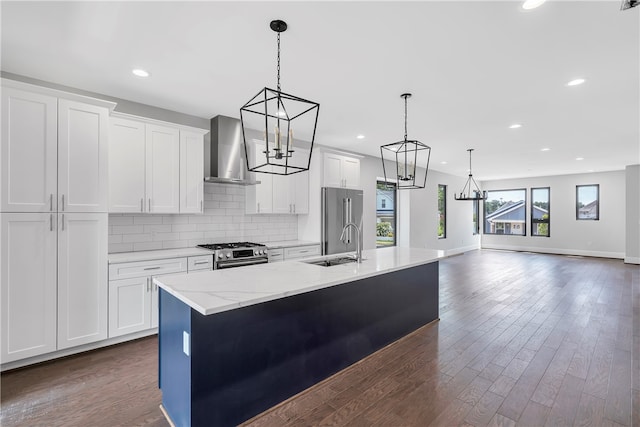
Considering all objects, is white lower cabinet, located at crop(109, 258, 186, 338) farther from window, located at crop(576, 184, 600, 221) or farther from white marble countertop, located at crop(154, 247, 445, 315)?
window, located at crop(576, 184, 600, 221)

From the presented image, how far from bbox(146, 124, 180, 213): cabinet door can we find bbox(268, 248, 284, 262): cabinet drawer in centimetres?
136

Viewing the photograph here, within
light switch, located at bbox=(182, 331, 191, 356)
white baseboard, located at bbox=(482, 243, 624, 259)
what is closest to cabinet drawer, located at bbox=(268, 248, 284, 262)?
light switch, located at bbox=(182, 331, 191, 356)

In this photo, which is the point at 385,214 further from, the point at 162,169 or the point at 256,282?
the point at 256,282

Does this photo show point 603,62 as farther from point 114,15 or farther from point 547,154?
point 547,154

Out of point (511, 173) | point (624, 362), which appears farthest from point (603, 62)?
point (511, 173)

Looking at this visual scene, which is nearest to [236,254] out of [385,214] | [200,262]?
[200,262]

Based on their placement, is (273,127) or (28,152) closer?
(28,152)

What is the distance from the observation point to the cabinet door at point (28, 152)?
2516 mm

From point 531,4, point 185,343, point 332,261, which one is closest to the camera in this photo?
point 185,343

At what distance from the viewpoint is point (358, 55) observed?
2.57 m

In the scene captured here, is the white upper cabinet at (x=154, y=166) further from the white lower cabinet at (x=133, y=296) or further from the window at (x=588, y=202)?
the window at (x=588, y=202)

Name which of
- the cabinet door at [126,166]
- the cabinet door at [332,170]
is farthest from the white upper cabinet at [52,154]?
the cabinet door at [332,170]

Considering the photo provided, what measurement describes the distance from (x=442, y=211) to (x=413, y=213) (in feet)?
6.89

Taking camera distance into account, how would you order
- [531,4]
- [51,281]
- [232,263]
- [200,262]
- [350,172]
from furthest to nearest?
[350,172]
[232,263]
[200,262]
[51,281]
[531,4]
